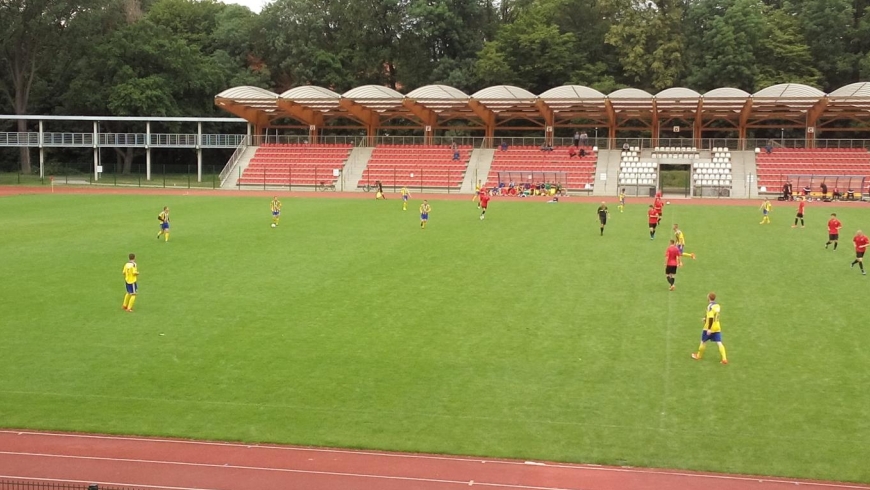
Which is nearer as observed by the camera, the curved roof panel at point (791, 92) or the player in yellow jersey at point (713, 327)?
the player in yellow jersey at point (713, 327)

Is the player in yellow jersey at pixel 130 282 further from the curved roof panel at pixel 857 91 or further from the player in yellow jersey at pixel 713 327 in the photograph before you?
the curved roof panel at pixel 857 91

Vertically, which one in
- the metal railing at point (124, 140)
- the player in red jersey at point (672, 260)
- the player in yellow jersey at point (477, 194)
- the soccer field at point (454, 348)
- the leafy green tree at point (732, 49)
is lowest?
the soccer field at point (454, 348)

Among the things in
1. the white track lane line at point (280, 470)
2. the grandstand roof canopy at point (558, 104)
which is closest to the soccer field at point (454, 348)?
the white track lane line at point (280, 470)

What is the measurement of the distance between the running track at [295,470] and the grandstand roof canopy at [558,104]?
5518 cm

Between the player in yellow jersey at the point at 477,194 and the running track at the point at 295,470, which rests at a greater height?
the player in yellow jersey at the point at 477,194

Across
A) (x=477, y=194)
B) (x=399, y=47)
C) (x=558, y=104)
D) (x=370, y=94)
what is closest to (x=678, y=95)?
(x=558, y=104)

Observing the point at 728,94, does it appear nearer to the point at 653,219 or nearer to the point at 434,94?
the point at 434,94

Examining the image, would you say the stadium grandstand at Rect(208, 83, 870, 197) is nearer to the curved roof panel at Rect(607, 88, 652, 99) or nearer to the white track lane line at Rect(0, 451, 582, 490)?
the curved roof panel at Rect(607, 88, 652, 99)

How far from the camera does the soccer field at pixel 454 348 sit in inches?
554

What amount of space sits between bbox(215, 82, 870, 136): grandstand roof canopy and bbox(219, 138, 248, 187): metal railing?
2.39 meters

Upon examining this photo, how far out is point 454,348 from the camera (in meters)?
18.6

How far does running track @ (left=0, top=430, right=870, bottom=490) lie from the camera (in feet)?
40.0

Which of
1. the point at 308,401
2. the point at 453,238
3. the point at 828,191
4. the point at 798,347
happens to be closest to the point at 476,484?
the point at 308,401

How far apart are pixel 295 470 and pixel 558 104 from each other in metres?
59.4
